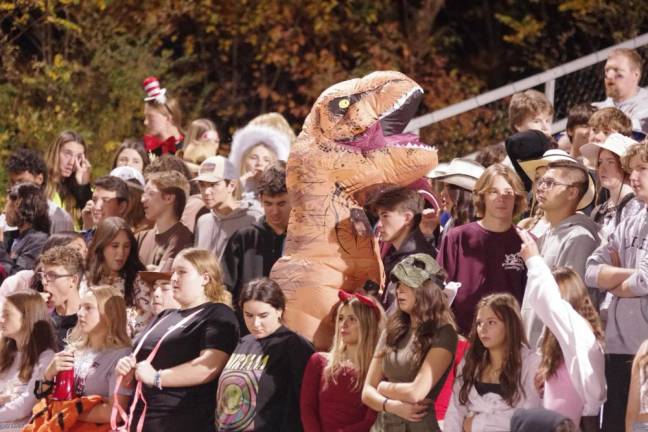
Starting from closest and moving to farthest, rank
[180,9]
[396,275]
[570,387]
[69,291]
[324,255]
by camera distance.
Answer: [570,387]
[396,275]
[324,255]
[69,291]
[180,9]

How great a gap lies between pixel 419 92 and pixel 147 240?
2231 millimetres

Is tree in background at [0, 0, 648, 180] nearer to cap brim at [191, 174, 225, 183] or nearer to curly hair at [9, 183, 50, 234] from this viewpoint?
curly hair at [9, 183, 50, 234]

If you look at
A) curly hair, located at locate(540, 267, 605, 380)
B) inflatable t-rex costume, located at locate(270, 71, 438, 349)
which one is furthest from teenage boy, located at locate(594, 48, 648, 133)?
curly hair, located at locate(540, 267, 605, 380)

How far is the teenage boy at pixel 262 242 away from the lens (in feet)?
26.3

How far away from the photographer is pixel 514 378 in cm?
631

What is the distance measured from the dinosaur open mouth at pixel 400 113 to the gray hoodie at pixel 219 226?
141 cm

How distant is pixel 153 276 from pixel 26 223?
5.97 feet

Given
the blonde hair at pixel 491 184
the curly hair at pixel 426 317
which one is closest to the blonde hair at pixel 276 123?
the blonde hair at pixel 491 184

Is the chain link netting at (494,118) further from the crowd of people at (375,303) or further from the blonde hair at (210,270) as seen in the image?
the blonde hair at (210,270)

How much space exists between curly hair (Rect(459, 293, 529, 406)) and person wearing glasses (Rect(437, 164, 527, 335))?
0.57 metres

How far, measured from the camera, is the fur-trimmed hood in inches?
374

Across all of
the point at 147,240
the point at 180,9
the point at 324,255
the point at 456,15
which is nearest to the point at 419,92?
the point at 324,255

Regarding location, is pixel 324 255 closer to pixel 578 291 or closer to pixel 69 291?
pixel 578 291

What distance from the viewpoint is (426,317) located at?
6531mm
